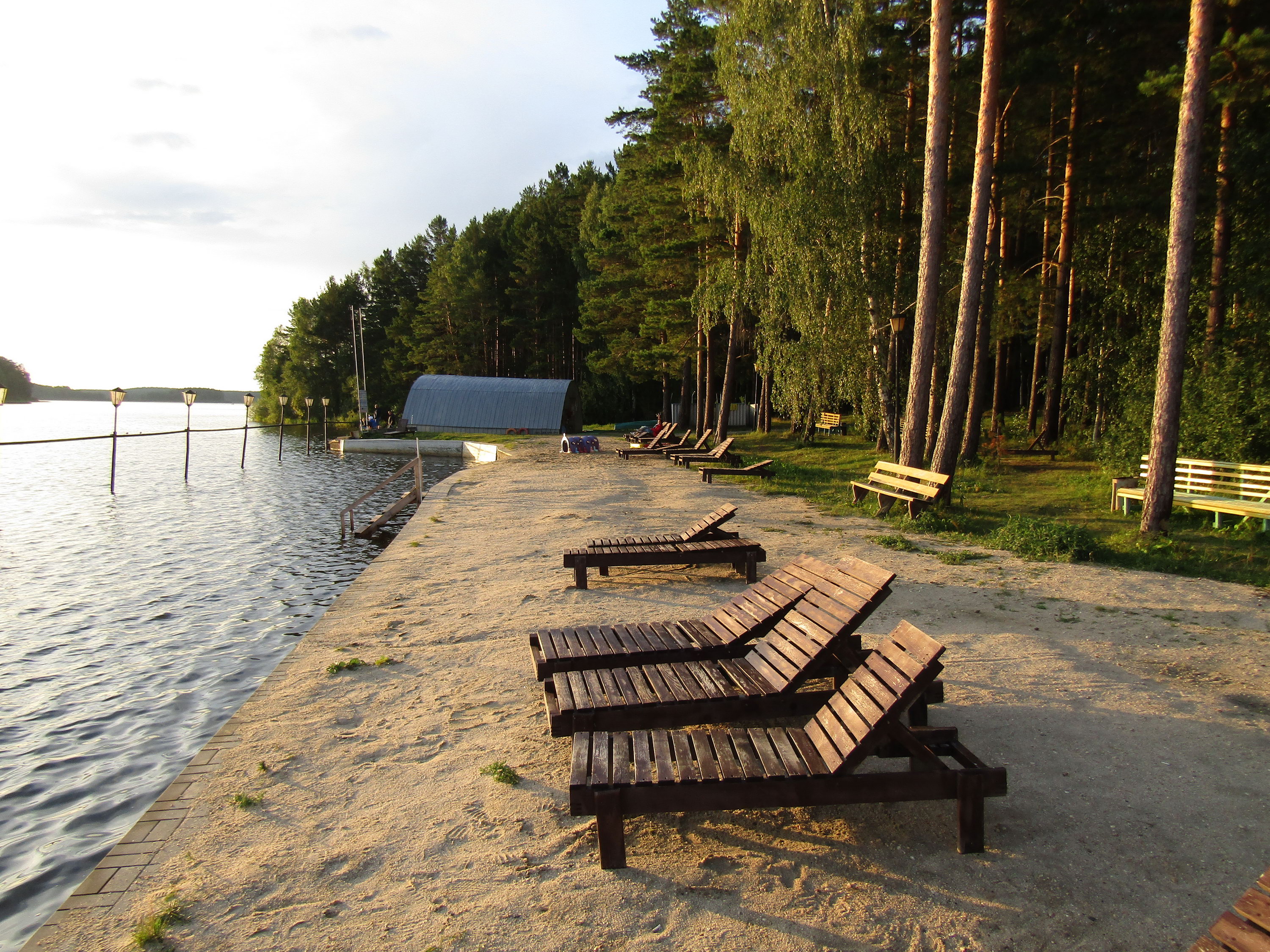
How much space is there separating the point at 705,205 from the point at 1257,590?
67.6ft

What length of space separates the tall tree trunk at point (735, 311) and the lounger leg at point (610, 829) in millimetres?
20554

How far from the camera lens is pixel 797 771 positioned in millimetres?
3379

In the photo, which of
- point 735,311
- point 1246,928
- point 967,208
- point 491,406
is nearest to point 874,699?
point 1246,928

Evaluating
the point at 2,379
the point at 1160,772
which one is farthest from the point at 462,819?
the point at 2,379

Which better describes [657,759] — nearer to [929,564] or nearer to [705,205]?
[929,564]

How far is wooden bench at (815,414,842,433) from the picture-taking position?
3288cm

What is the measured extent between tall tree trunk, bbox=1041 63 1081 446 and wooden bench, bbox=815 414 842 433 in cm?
1266

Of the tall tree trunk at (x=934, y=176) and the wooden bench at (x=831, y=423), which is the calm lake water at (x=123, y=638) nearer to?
the tall tree trunk at (x=934, y=176)

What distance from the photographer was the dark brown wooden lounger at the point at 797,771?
130 inches

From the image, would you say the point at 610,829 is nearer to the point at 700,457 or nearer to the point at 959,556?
the point at 959,556

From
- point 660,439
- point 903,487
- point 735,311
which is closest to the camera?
point 903,487

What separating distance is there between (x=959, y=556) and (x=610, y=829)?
7.53 m

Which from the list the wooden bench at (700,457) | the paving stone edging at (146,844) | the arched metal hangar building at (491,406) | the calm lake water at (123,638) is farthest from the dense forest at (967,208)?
the arched metal hangar building at (491,406)

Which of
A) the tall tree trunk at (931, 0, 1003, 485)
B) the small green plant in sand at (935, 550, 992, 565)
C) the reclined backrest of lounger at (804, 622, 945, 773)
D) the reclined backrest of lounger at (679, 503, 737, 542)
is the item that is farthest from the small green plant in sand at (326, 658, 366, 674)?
the tall tree trunk at (931, 0, 1003, 485)
